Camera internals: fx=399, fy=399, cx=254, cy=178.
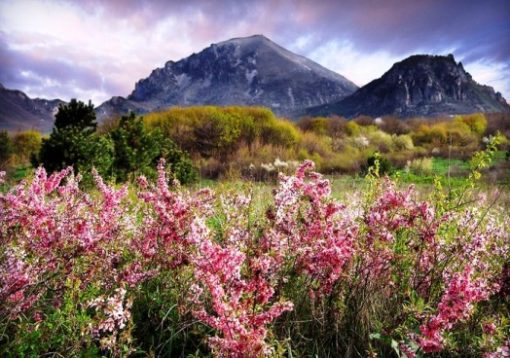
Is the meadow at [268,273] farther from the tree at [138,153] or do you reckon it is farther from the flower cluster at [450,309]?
the tree at [138,153]

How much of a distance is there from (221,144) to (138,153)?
18.6 meters

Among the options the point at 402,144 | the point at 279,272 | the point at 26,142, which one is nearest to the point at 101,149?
the point at 279,272

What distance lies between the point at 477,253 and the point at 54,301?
3.07 metres

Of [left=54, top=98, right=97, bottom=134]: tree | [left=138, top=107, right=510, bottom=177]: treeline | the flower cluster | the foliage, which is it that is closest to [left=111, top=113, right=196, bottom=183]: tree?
[left=54, top=98, right=97, bottom=134]: tree

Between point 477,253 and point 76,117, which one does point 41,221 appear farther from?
point 76,117

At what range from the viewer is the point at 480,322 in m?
2.85

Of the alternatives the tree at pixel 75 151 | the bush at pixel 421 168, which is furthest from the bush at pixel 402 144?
the tree at pixel 75 151

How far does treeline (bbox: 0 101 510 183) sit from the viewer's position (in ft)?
49.5

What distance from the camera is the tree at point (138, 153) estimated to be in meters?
17.6

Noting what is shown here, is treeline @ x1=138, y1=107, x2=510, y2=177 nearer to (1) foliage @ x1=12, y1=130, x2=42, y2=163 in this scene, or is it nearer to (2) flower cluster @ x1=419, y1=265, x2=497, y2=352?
(1) foliage @ x1=12, y1=130, x2=42, y2=163

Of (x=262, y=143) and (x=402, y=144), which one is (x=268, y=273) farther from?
(x=402, y=144)

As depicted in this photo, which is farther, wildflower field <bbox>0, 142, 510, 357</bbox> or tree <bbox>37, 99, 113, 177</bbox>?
tree <bbox>37, 99, 113, 177</bbox>

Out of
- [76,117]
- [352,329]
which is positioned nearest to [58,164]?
[76,117]

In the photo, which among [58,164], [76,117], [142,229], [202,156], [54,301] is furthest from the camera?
[202,156]
